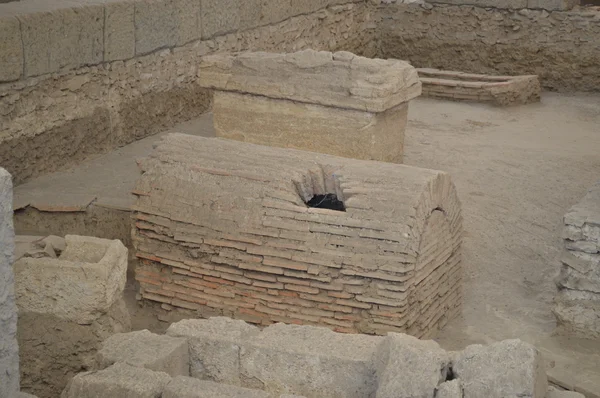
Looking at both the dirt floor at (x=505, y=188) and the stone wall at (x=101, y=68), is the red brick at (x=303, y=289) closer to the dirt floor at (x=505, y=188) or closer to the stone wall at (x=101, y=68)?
the dirt floor at (x=505, y=188)

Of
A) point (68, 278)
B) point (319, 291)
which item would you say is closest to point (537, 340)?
point (319, 291)

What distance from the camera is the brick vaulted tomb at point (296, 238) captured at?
5.96 metres

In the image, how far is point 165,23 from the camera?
9.46 m

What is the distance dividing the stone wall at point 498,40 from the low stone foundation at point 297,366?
8.87 metres

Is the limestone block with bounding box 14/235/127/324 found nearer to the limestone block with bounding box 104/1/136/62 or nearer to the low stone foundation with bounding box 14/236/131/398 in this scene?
the low stone foundation with bounding box 14/236/131/398

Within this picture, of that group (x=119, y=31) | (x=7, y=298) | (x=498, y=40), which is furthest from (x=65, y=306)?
(x=498, y=40)

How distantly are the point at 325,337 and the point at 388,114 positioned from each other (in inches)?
152

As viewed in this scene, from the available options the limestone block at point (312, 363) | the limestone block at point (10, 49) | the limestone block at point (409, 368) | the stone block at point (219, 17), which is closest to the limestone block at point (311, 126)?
the limestone block at point (10, 49)

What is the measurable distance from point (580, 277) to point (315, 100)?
2.67 meters

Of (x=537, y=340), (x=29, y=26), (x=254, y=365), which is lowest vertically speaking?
(x=537, y=340)

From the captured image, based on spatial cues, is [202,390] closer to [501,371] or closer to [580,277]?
[501,371]

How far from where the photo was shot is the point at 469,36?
1312 cm

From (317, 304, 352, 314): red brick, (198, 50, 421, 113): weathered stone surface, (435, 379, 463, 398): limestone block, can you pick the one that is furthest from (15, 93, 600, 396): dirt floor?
(435, 379, 463, 398): limestone block

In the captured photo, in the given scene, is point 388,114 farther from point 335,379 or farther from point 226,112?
point 335,379
